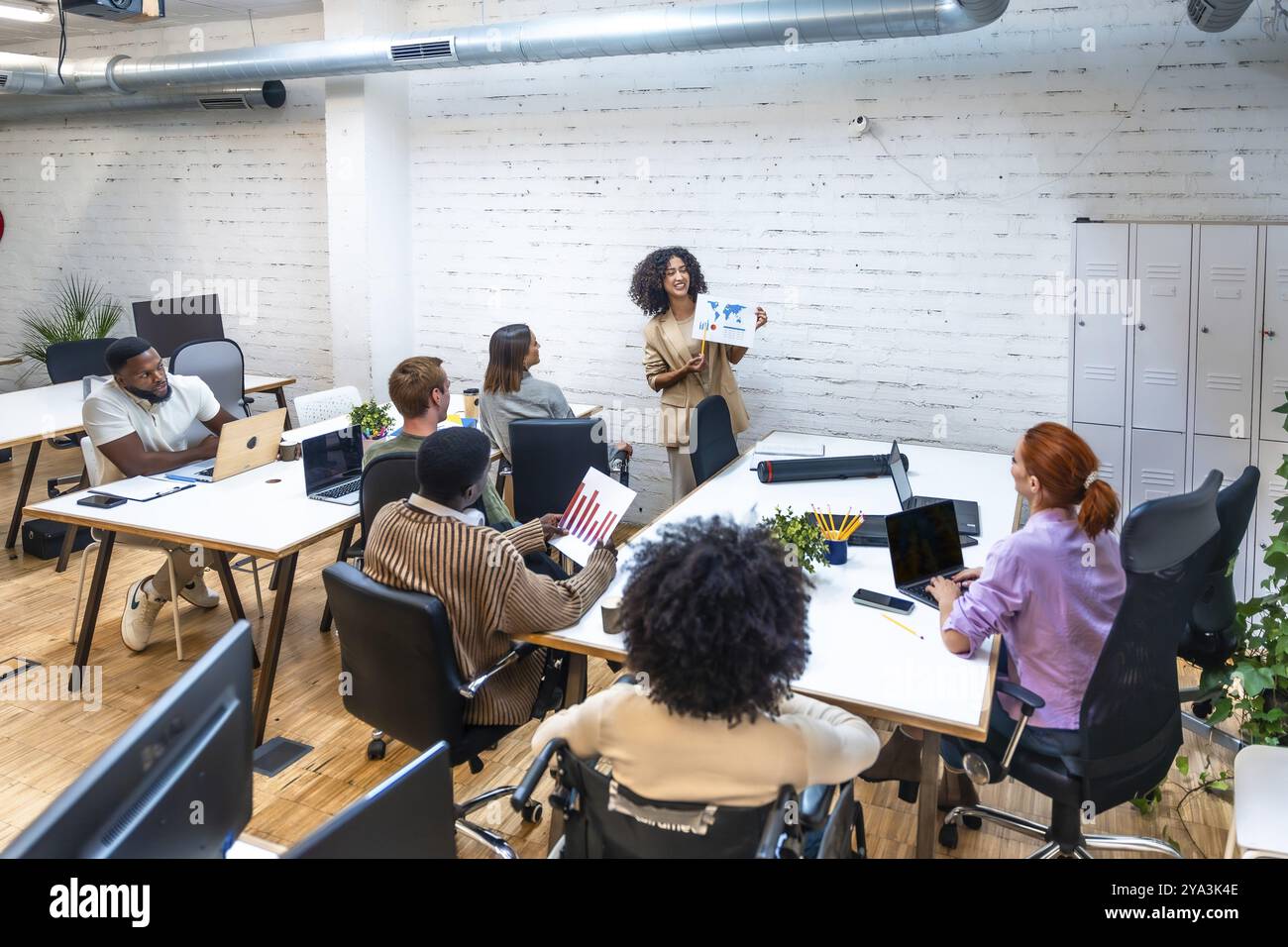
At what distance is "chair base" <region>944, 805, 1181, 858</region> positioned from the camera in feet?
9.25

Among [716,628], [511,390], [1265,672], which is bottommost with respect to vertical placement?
[1265,672]

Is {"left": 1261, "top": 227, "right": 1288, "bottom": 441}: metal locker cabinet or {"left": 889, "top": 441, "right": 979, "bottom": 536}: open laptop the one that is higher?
{"left": 1261, "top": 227, "right": 1288, "bottom": 441}: metal locker cabinet

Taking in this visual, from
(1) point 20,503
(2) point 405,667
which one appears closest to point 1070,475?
(2) point 405,667

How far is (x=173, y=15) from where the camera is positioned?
7172mm

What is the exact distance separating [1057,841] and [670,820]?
1517 mm

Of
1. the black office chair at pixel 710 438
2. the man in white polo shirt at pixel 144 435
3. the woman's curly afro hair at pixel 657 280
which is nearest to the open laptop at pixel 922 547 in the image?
the black office chair at pixel 710 438

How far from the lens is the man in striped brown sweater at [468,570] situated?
2738 mm

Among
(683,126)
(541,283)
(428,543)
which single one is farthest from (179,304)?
(428,543)

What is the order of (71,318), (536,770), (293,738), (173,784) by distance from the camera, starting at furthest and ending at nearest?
(71,318) < (293,738) < (536,770) < (173,784)

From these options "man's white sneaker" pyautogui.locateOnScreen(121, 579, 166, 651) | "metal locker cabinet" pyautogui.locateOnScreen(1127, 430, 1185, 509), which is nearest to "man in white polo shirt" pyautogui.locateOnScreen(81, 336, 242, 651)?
"man's white sneaker" pyautogui.locateOnScreen(121, 579, 166, 651)

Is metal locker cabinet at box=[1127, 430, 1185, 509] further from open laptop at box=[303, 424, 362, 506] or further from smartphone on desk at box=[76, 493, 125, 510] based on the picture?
smartphone on desk at box=[76, 493, 125, 510]

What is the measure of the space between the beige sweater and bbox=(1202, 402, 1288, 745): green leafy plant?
5.47ft

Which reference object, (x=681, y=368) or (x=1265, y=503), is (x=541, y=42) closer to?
(x=681, y=368)
